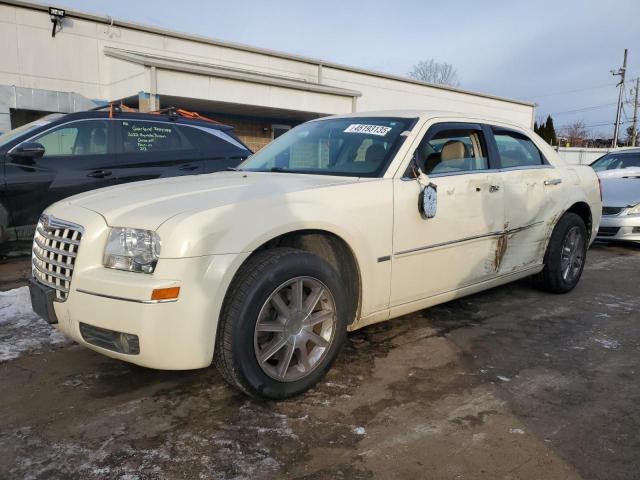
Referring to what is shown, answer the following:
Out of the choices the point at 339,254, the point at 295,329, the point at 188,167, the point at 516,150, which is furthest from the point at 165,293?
the point at 188,167

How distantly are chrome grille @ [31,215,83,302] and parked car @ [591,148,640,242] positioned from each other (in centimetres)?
729

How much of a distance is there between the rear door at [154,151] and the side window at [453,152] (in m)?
3.65

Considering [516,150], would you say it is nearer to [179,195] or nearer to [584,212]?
[584,212]

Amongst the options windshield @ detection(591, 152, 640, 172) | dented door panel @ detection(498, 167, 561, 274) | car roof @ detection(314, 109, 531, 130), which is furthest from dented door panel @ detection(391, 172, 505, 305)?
windshield @ detection(591, 152, 640, 172)

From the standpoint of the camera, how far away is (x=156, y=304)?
2.29 meters

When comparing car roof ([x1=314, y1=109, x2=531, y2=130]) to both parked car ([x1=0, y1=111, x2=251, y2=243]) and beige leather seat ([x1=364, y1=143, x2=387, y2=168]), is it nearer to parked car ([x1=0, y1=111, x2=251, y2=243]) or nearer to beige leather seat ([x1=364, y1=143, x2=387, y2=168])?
beige leather seat ([x1=364, y1=143, x2=387, y2=168])

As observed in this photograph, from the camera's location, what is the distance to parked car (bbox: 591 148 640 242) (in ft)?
24.0

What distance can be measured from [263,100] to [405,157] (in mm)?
12811

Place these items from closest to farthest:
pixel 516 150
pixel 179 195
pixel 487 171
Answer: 1. pixel 179 195
2. pixel 487 171
3. pixel 516 150

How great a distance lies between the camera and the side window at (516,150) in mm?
4168

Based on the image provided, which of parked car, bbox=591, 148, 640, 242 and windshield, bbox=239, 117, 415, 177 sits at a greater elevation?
windshield, bbox=239, 117, 415, 177

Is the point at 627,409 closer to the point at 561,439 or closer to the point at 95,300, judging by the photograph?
the point at 561,439

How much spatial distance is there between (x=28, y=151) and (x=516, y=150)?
4.90 m

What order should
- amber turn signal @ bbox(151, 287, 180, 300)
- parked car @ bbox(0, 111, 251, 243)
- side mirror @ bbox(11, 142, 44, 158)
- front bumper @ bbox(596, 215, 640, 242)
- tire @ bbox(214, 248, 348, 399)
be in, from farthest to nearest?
1. front bumper @ bbox(596, 215, 640, 242)
2. parked car @ bbox(0, 111, 251, 243)
3. side mirror @ bbox(11, 142, 44, 158)
4. tire @ bbox(214, 248, 348, 399)
5. amber turn signal @ bbox(151, 287, 180, 300)
